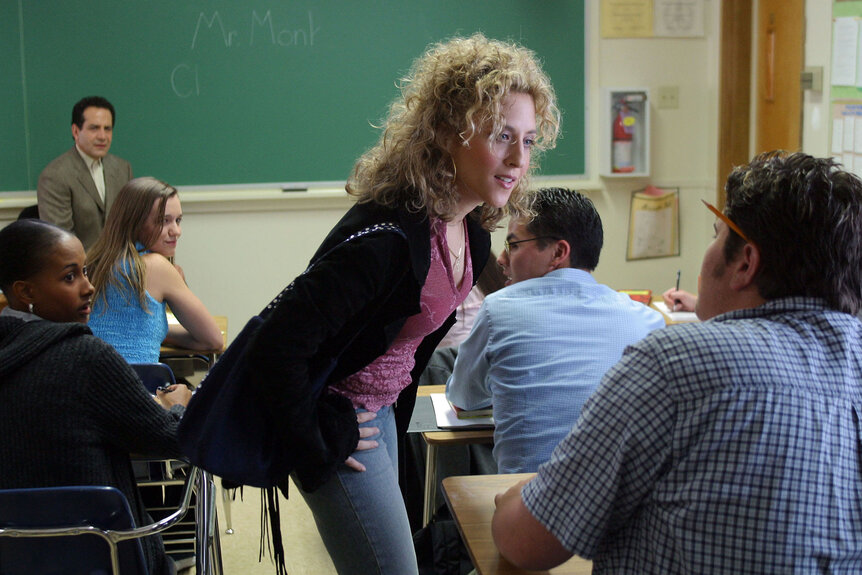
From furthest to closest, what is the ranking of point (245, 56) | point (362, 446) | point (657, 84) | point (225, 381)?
point (657, 84) → point (245, 56) → point (362, 446) → point (225, 381)

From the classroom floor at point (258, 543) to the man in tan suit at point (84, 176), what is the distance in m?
2.01

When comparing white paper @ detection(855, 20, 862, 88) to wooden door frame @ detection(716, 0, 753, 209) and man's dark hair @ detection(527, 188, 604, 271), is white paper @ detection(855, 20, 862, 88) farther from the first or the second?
man's dark hair @ detection(527, 188, 604, 271)

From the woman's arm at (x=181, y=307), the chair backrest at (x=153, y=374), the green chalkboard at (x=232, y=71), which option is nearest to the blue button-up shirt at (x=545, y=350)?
the chair backrest at (x=153, y=374)

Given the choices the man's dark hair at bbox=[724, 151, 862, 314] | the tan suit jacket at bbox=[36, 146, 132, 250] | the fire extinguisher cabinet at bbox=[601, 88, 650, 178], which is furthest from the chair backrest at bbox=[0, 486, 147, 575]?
the fire extinguisher cabinet at bbox=[601, 88, 650, 178]

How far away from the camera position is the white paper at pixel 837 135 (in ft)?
14.5

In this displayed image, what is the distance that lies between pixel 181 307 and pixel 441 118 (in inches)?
74.5

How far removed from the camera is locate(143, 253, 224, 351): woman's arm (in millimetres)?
3139

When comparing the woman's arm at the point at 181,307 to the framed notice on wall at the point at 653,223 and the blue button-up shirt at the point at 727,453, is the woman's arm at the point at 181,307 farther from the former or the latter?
the framed notice on wall at the point at 653,223

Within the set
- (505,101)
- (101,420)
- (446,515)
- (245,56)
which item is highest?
(245,56)

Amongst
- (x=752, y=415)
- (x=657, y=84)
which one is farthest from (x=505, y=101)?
(x=657, y=84)

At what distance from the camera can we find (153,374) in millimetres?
2611

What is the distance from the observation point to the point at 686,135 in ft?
18.8

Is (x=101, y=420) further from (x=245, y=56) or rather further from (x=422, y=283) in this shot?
(x=245, y=56)

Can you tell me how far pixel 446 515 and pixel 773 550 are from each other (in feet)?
4.70
